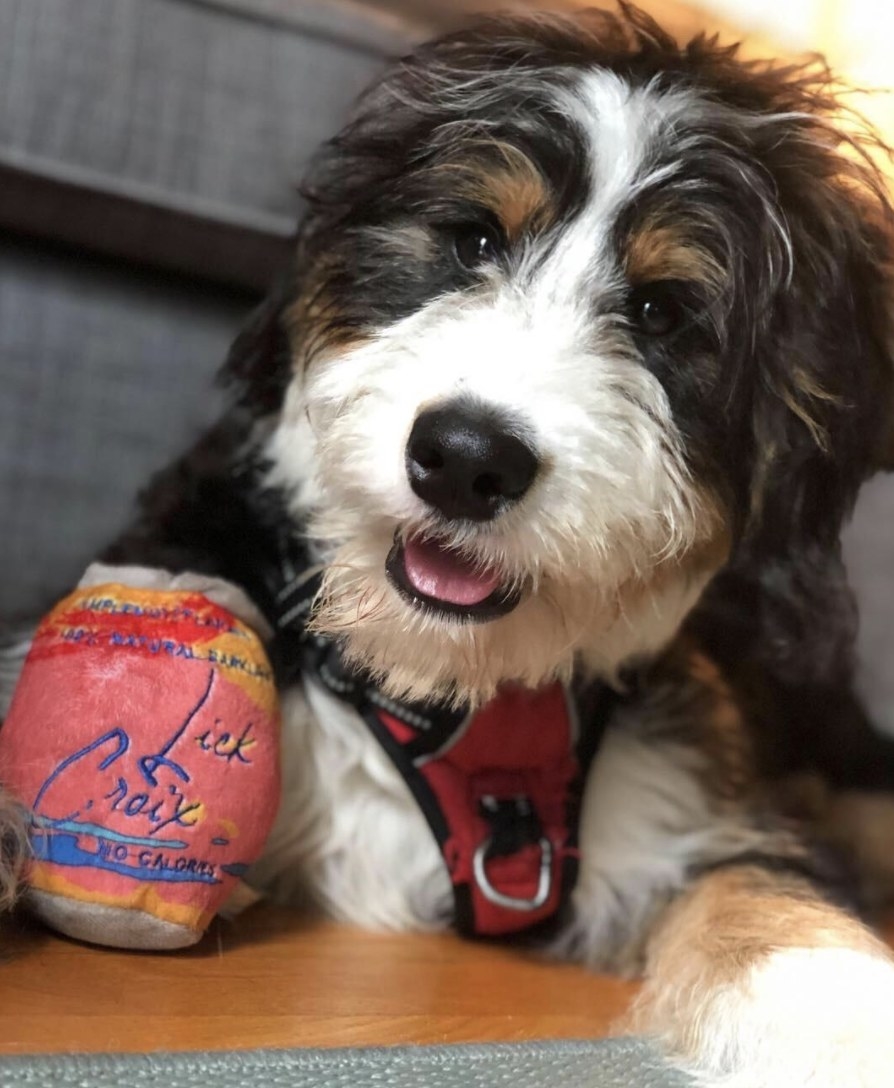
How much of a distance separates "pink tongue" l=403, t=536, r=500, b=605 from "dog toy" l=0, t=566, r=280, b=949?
0.17 m

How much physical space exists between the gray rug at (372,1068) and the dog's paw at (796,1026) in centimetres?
5

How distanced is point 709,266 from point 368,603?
0.42m

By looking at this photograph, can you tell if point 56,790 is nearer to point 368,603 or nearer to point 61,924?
point 61,924

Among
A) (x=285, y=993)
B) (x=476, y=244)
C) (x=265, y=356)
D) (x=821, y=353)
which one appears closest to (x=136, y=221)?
(x=265, y=356)

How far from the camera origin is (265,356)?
1.35 meters

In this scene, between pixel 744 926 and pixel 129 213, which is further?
pixel 129 213

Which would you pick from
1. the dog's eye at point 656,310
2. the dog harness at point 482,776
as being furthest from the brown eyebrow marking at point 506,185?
the dog harness at point 482,776

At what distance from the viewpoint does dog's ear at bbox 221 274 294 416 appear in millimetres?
1334

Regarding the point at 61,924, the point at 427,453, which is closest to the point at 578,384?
the point at 427,453

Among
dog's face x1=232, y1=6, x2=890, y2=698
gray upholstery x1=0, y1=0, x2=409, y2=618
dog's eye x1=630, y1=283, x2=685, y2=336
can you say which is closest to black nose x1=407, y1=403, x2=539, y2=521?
dog's face x1=232, y1=6, x2=890, y2=698

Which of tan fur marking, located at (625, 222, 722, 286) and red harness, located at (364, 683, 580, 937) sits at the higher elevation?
tan fur marking, located at (625, 222, 722, 286)

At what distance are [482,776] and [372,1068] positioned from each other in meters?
0.44

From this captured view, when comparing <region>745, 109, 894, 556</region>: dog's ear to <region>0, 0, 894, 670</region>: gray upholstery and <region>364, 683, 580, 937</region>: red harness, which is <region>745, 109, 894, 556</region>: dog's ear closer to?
<region>364, 683, 580, 937</region>: red harness

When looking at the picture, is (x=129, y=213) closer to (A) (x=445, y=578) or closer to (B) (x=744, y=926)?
(A) (x=445, y=578)
